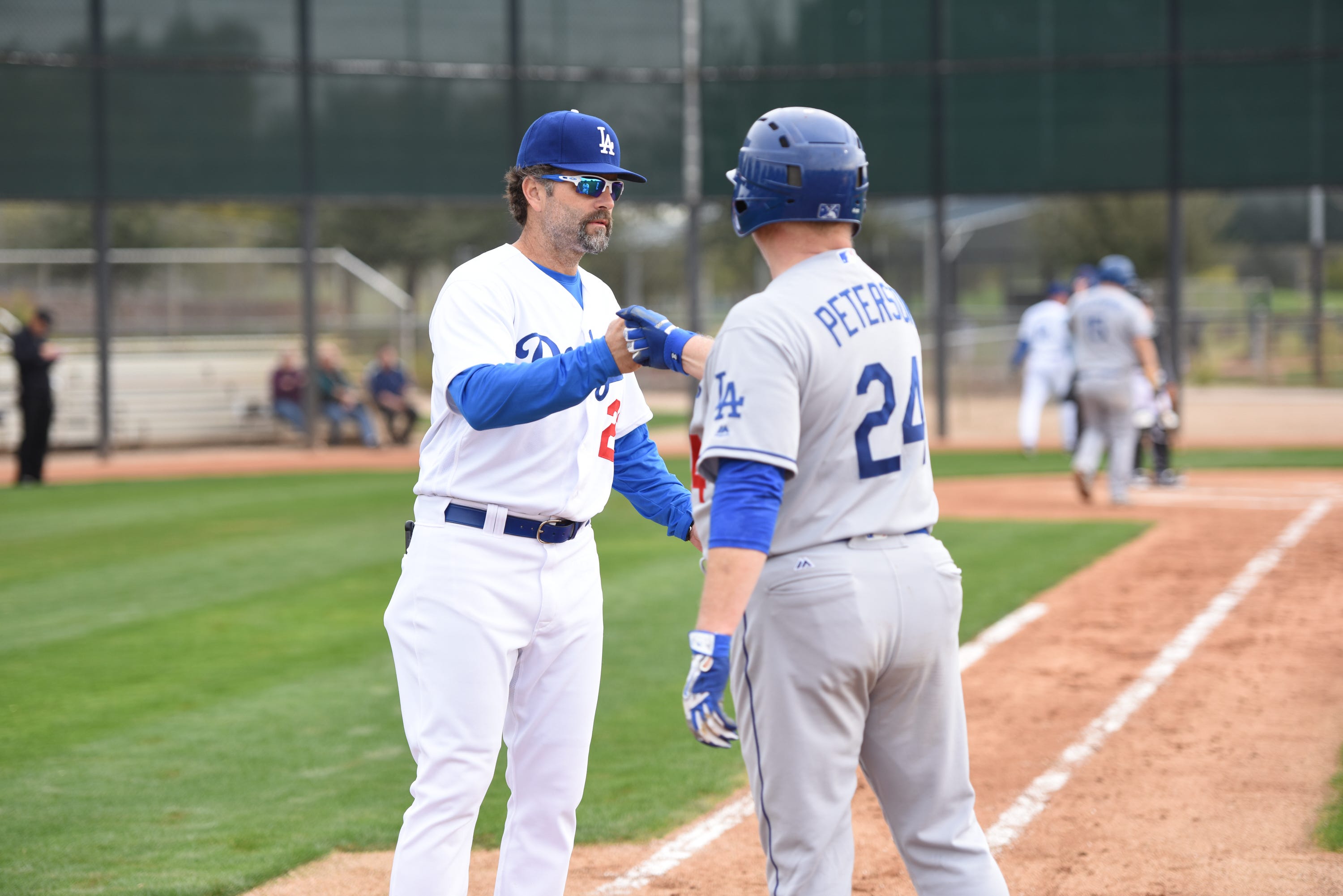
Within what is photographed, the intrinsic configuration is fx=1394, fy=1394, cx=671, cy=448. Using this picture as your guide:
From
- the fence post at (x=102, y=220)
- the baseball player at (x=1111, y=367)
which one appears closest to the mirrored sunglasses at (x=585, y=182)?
the baseball player at (x=1111, y=367)

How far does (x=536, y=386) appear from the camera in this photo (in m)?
3.23

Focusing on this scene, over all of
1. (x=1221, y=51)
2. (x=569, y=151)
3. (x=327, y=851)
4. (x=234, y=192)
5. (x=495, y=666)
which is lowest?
(x=327, y=851)

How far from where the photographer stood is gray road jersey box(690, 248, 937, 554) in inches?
110

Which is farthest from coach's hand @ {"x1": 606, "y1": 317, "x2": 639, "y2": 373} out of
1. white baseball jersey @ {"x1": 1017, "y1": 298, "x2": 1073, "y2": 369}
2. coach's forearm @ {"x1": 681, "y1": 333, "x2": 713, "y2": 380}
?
white baseball jersey @ {"x1": 1017, "y1": 298, "x2": 1073, "y2": 369}

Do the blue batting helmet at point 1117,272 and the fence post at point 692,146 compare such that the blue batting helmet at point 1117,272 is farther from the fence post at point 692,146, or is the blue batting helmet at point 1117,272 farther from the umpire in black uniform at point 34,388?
the umpire in black uniform at point 34,388

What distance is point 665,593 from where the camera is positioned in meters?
9.41

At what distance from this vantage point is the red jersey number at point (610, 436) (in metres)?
3.72

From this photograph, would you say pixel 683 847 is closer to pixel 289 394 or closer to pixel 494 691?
pixel 494 691

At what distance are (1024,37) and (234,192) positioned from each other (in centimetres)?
1216

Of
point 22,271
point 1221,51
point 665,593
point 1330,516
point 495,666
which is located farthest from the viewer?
point 22,271

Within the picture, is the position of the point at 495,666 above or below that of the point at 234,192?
below

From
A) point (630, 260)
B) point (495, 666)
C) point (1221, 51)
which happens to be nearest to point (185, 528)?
point (495, 666)

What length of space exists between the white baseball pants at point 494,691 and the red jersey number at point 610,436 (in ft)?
0.74

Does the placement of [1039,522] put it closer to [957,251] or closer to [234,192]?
[234,192]
